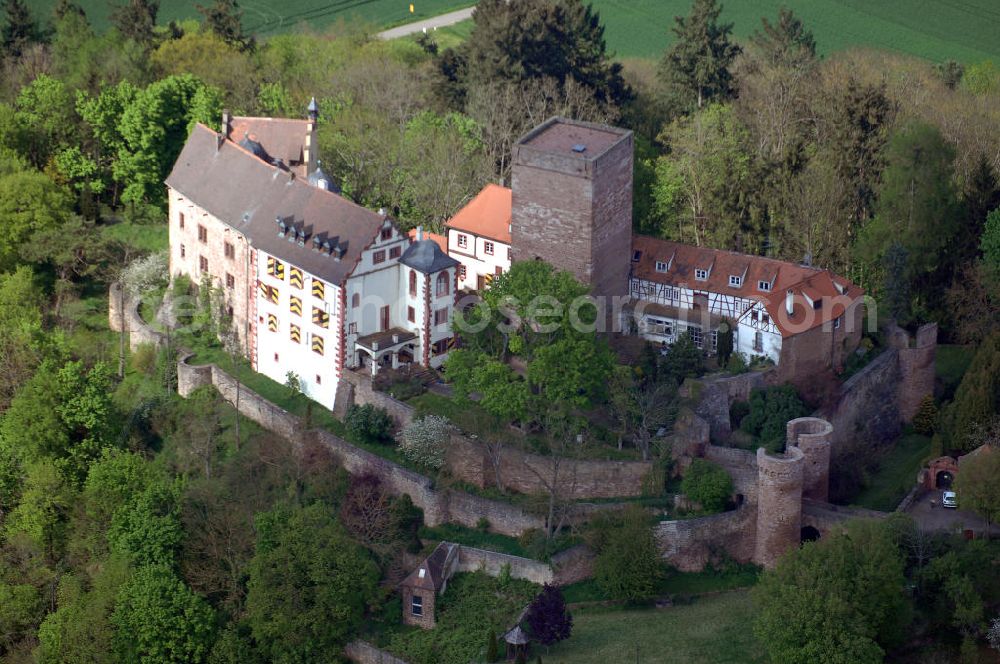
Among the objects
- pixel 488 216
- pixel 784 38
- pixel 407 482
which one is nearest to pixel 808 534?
pixel 407 482

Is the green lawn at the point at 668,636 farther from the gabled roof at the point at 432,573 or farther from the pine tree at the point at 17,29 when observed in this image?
the pine tree at the point at 17,29

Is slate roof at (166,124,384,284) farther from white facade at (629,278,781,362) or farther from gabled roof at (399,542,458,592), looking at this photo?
gabled roof at (399,542,458,592)

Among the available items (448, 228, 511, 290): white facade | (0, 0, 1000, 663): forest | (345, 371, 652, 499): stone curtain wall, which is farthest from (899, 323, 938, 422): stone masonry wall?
(448, 228, 511, 290): white facade

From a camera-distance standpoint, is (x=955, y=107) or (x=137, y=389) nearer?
(x=137, y=389)

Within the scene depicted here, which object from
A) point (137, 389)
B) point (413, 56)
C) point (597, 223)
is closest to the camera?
point (597, 223)

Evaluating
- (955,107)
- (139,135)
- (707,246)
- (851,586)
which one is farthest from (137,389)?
(955,107)

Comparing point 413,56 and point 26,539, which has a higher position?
point 413,56

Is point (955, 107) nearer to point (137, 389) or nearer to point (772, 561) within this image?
point (772, 561)
